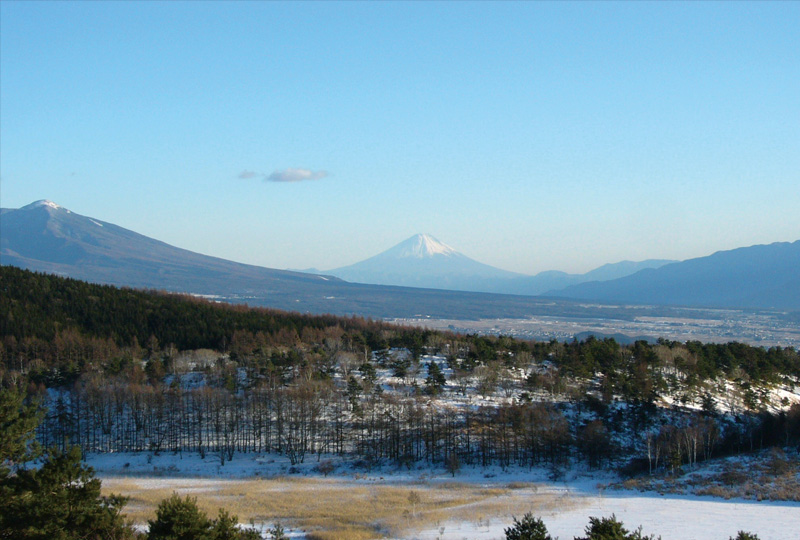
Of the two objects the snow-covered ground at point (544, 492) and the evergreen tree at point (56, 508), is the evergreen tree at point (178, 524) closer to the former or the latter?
the evergreen tree at point (56, 508)

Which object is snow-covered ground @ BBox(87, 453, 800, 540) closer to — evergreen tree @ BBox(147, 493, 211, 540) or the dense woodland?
the dense woodland

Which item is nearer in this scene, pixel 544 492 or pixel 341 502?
pixel 341 502

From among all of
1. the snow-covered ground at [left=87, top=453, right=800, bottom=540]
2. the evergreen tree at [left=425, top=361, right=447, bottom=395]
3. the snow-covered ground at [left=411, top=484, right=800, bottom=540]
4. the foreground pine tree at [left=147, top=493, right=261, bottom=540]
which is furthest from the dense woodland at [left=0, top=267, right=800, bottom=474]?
the foreground pine tree at [left=147, top=493, right=261, bottom=540]

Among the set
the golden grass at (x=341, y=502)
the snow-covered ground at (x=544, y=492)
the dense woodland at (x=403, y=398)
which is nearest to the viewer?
the snow-covered ground at (x=544, y=492)

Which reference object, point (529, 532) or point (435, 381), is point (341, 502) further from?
point (435, 381)

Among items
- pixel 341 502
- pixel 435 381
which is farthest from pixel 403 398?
pixel 341 502

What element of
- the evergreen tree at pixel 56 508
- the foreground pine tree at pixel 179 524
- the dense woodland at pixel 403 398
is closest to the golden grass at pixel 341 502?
the dense woodland at pixel 403 398
